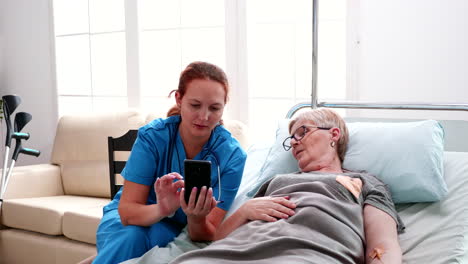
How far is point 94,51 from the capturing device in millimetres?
4234

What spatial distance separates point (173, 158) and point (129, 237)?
0.29 meters

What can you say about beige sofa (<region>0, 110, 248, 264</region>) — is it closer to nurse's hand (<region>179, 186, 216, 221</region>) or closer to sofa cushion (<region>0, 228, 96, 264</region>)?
sofa cushion (<region>0, 228, 96, 264</region>)

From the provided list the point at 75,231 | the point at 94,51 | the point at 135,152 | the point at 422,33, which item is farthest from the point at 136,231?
the point at 94,51

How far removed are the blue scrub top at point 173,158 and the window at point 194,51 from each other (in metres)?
1.33

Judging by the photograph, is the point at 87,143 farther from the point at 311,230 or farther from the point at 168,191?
the point at 311,230

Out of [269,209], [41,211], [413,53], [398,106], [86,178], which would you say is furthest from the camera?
[86,178]

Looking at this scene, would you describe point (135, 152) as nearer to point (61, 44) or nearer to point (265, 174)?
point (265, 174)

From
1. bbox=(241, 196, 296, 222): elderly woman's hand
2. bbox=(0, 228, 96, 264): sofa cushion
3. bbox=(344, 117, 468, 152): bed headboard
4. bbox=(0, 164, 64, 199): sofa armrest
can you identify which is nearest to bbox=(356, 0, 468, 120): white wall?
bbox=(344, 117, 468, 152): bed headboard

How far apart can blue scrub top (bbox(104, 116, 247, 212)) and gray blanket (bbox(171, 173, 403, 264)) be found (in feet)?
0.71

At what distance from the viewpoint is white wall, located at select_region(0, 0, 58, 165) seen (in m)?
4.59

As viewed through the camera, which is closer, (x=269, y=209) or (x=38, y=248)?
(x=269, y=209)

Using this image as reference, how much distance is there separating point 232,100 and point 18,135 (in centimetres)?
128

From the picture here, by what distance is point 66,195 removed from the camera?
12.6ft

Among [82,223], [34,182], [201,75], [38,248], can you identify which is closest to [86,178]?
[34,182]
